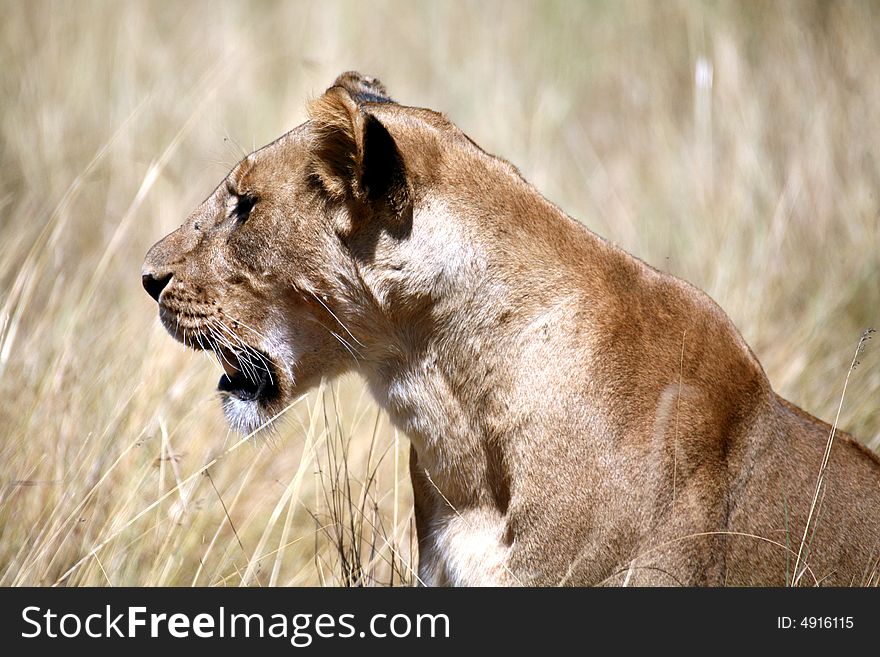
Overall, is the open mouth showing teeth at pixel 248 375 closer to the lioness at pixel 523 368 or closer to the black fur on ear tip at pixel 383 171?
the lioness at pixel 523 368

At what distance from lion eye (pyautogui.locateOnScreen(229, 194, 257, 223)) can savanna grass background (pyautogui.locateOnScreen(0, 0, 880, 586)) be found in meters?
0.57

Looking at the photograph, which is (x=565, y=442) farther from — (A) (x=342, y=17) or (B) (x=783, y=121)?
(A) (x=342, y=17)

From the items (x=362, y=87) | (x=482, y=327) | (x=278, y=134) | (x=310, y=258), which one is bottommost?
(x=482, y=327)

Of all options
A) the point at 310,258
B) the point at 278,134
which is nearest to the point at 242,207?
the point at 310,258

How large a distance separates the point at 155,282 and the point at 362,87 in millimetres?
967

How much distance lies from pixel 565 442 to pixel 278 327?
893 mm

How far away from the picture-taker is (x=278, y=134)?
7215 mm

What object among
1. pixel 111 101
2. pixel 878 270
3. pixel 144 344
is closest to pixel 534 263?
pixel 144 344

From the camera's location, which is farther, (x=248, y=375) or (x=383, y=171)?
(x=248, y=375)

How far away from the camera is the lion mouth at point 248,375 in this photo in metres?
3.20

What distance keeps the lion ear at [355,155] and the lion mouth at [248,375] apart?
0.55 meters

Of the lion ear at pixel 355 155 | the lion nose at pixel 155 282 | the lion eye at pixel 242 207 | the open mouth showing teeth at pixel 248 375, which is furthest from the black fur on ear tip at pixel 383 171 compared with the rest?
the lion nose at pixel 155 282

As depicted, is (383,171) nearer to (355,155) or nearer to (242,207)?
(355,155)

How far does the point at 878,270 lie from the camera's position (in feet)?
18.5
